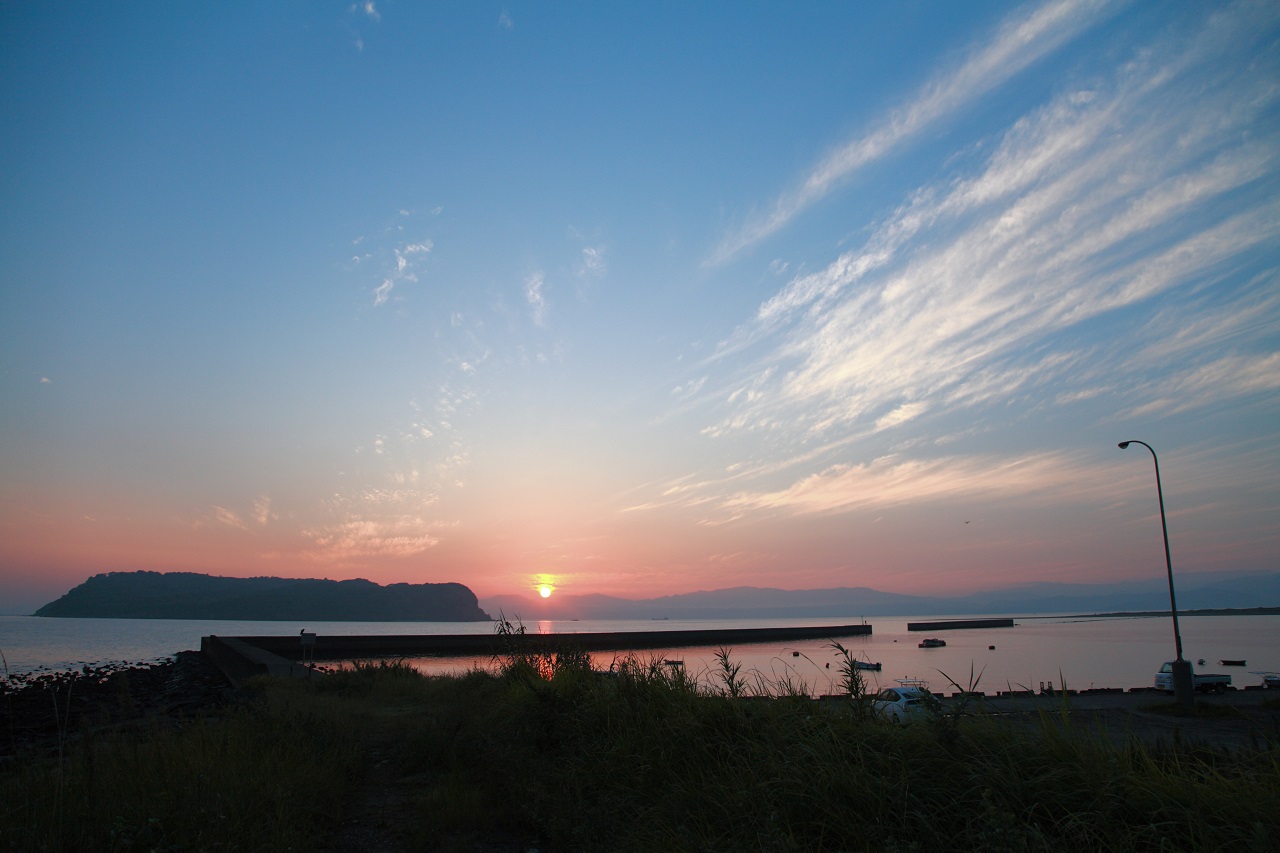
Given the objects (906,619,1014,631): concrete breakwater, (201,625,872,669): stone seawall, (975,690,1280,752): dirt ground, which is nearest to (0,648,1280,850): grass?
(975,690,1280,752): dirt ground

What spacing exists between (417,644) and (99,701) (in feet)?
179

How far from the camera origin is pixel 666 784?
7.31m

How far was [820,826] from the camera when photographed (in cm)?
523

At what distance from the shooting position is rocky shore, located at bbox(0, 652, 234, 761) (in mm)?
9365

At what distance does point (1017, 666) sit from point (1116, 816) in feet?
168

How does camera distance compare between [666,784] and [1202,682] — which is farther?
[1202,682]

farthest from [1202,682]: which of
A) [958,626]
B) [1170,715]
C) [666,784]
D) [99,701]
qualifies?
[958,626]

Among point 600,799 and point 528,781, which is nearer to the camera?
point 600,799

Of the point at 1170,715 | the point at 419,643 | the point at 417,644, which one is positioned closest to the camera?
the point at 1170,715

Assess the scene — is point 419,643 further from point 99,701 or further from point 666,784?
point 666,784

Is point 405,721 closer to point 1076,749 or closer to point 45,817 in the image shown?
point 45,817

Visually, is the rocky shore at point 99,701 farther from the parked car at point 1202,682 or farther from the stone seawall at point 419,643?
the parked car at point 1202,682

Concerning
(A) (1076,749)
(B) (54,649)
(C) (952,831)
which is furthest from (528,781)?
(B) (54,649)

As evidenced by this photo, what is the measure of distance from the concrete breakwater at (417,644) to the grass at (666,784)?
593 centimetres
